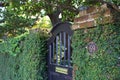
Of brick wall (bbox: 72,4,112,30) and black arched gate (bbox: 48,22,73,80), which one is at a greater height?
brick wall (bbox: 72,4,112,30)

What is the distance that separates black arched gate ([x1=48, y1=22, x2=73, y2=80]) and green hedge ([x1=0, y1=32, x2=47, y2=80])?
0.24 metres

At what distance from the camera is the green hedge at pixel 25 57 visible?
5.51 meters

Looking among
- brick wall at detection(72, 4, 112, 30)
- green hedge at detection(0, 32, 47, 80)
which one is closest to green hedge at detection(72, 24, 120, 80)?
brick wall at detection(72, 4, 112, 30)

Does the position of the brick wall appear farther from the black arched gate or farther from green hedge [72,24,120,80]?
the black arched gate

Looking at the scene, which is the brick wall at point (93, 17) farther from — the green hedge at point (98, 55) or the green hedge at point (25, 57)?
the green hedge at point (25, 57)

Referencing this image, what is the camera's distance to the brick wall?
3322 millimetres

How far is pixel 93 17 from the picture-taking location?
3641 mm

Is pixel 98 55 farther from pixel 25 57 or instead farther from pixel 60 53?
pixel 25 57

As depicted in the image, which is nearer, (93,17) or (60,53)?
(93,17)

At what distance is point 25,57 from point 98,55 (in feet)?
10.0

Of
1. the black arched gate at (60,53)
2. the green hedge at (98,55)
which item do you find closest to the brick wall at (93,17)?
the green hedge at (98,55)

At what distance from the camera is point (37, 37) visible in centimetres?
558

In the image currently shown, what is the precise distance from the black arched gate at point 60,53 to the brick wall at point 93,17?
19.7 inches

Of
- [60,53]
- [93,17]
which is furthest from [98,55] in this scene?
[60,53]
